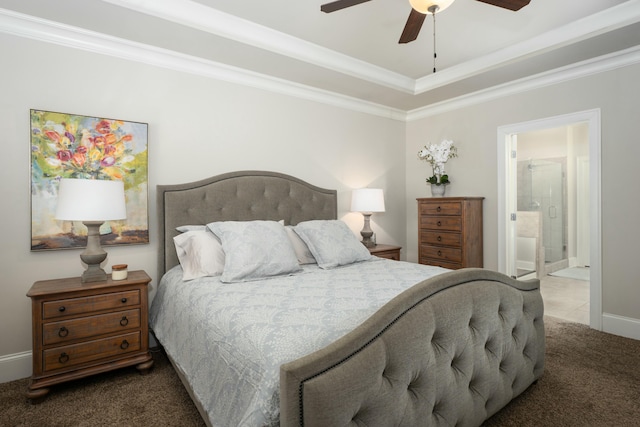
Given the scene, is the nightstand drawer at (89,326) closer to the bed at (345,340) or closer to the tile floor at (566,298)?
the bed at (345,340)

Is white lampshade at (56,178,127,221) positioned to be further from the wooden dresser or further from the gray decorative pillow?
the wooden dresser

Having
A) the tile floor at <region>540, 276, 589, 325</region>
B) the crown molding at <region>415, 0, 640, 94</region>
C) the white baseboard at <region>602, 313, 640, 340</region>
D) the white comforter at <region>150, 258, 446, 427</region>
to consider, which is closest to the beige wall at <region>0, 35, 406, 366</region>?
the white comforter at <region>150, 258, 446, 427</region>

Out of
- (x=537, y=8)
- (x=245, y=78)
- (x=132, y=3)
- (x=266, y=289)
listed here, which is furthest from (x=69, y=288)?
(x=537, y=8)

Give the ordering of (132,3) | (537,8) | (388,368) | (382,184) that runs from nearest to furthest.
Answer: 1. (388,368)
2. (132,3)
3. (537,8)
4. (382,184)

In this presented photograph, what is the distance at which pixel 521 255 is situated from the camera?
18.2ft

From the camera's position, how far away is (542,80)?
340 cm

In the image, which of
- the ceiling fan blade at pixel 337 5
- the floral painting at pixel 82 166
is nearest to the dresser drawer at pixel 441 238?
the ceiling fan blade at pixel 337 5

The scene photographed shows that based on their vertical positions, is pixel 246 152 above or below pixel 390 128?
below

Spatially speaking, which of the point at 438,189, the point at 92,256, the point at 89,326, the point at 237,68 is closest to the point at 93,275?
the point at 92,256

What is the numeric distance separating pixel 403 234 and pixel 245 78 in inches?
112

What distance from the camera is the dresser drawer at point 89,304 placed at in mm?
2025

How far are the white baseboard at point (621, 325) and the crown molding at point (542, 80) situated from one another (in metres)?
2.19

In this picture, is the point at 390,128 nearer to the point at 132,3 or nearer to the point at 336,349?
the point at 132,3

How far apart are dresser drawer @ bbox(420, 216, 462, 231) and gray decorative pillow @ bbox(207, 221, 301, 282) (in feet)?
6.95
